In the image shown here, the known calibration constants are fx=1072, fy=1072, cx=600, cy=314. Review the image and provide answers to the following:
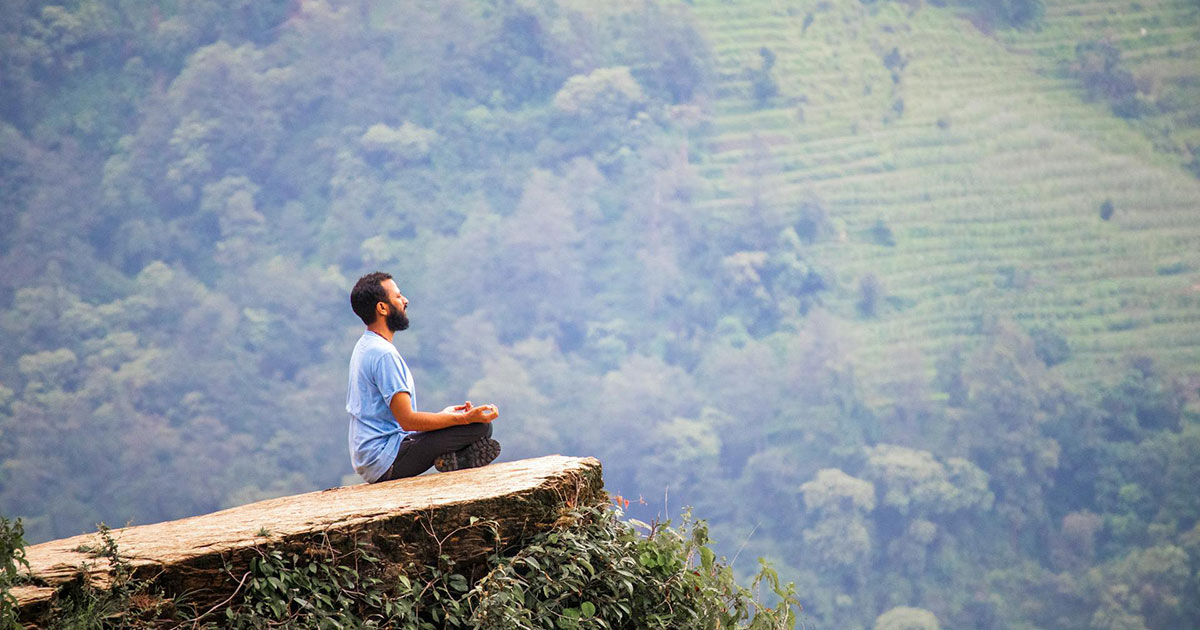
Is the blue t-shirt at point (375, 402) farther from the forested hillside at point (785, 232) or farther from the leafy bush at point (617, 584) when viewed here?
the forested hillside at point (785, 232)

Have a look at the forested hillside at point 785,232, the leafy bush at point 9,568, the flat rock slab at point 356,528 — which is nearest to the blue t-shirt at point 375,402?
the flat rock slab at point 356,528

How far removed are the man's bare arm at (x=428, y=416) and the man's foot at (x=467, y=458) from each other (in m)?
0.12

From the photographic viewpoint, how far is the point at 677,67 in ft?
156

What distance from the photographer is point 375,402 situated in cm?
462

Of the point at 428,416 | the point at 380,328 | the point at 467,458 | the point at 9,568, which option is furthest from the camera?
the point at 380,328

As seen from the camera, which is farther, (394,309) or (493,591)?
(394,309)

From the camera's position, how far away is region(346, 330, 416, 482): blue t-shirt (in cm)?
446

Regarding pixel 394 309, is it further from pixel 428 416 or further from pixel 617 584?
pixel 617 584

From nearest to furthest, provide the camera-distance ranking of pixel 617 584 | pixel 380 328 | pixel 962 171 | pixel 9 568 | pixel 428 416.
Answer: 1. pixel 9 568
2. pixel 617 584
3. pixel 428 416
4. pixel 380 328
5. pixel 962 171

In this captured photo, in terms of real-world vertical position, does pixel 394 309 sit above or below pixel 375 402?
above

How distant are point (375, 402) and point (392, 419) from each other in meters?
0.11

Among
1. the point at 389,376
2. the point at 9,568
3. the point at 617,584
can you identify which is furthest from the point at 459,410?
the point at 9,568

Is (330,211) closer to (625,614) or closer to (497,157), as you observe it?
(497,157)

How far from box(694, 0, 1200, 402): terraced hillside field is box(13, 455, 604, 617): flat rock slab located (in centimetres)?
3794
